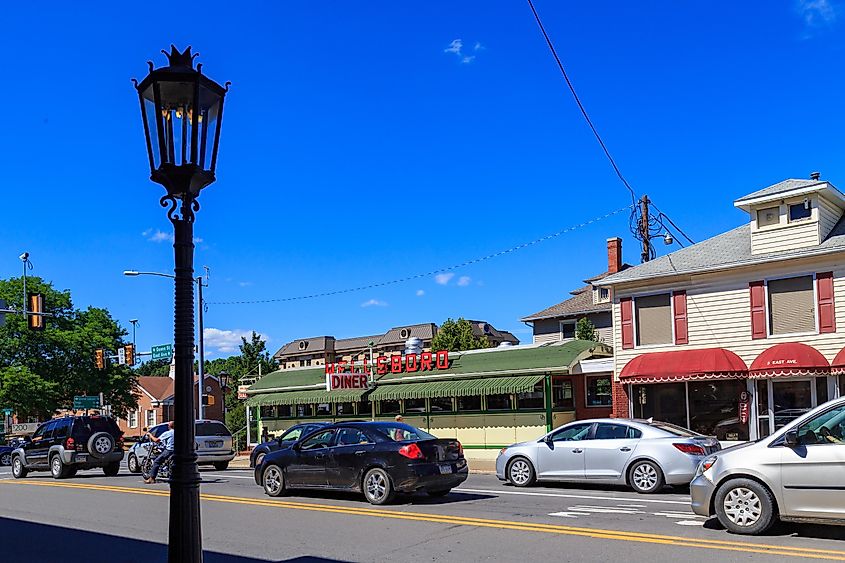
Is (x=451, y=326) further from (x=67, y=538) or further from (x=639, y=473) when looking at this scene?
(x=67, y=538)

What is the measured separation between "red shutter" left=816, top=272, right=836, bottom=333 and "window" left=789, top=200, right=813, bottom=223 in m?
1.77

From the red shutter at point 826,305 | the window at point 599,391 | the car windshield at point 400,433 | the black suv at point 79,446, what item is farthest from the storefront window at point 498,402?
the car windshield at point 400,433

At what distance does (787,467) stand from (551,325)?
4567cm

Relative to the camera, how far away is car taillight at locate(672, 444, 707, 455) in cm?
1554

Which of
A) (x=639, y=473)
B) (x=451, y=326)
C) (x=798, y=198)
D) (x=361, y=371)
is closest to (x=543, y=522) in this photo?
(x=639, y=473)

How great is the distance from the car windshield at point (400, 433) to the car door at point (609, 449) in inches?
140

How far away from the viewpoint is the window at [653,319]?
25438mm

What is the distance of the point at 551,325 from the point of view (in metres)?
55.3

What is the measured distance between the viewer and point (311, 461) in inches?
624

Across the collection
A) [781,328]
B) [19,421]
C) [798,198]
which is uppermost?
[798,198]

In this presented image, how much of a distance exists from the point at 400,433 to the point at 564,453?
12.5 feet

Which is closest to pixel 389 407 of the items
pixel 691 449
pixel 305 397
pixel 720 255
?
pixel 305 397

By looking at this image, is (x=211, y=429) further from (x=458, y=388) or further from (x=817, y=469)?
(x=817, y=469)

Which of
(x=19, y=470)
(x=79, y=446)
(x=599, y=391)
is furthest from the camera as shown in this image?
(x=599, y=391)
